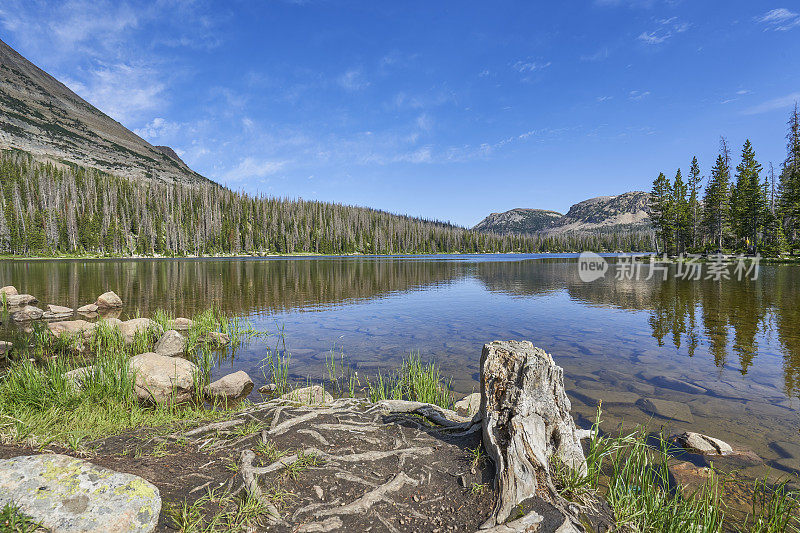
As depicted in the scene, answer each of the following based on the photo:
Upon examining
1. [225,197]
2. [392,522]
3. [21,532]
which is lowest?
[392,522]

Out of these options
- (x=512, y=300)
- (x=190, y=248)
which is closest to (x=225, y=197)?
(x=190, y=248)

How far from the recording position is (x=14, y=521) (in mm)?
3000

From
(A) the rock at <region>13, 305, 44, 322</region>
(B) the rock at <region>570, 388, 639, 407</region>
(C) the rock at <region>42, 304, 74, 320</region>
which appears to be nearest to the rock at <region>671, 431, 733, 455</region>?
(B) the rock at <region>570, 388, 639, 407</region>

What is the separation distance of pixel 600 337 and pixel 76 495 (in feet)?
60.2

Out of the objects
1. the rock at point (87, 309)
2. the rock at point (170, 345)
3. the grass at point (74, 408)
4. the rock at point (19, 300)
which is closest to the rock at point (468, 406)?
the grass at point (74, 408)

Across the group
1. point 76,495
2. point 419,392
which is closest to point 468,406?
point 419,392

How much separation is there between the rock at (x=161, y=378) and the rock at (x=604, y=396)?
10.7m

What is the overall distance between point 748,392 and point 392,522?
11745 millimetres

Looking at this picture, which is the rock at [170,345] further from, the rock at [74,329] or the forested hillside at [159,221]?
the forested hillside at [159,221]

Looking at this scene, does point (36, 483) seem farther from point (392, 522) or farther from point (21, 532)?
point (392, 522)

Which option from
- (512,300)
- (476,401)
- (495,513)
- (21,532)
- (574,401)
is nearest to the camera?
(21,532)

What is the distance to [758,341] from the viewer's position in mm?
14758

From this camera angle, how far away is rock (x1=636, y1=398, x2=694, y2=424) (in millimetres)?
8547

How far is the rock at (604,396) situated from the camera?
942cm
